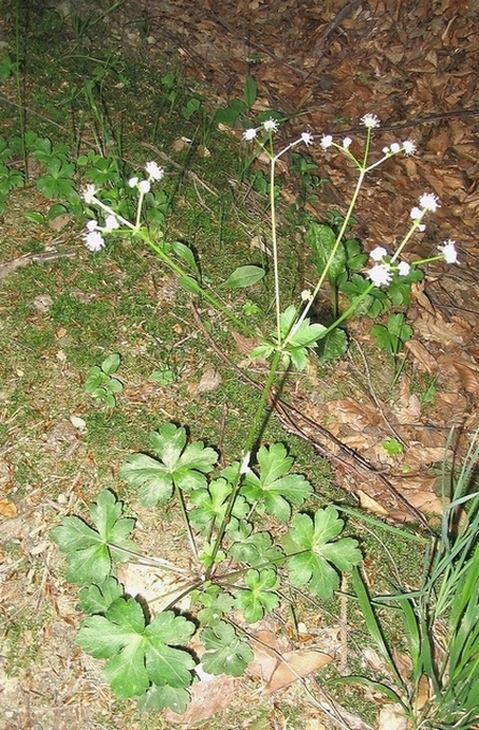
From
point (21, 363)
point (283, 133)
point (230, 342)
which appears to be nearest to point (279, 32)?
point (283, 133)

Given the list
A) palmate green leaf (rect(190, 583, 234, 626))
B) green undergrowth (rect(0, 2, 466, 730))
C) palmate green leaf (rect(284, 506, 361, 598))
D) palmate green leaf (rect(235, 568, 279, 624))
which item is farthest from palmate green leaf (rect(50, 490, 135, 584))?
palmate green leaf (rect(284, 506, 361, 598))

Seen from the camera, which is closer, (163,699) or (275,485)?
(163,699)

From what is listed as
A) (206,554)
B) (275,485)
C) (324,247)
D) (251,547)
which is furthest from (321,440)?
(324,247)

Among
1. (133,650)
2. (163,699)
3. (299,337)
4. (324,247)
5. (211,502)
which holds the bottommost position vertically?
(163,699)

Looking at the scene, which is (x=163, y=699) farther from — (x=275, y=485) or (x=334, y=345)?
(x=334, y=345)

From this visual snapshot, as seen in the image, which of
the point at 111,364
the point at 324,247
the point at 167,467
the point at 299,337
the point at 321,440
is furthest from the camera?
the point at 324,247

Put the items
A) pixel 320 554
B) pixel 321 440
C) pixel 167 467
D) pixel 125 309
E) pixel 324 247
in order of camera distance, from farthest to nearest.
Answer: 1. pixel 324 247
2. pixel 125 309
3. pixel 321 440
4. pixel 167 467
5. pixel 320 554

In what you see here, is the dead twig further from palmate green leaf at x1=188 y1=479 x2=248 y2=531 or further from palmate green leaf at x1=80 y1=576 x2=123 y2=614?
palmate green leaf at x1=80 y1=576 x2=123 y2=614

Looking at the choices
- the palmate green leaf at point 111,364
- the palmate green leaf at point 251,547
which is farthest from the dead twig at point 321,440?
the palmate green leaf at point 251,547
